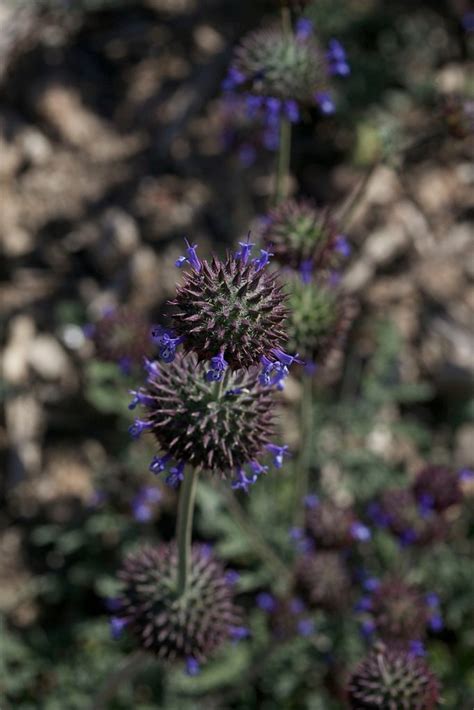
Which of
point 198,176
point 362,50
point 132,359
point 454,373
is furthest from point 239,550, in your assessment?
point 362,50

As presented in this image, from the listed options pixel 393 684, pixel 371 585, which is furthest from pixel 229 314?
pixel 371 585

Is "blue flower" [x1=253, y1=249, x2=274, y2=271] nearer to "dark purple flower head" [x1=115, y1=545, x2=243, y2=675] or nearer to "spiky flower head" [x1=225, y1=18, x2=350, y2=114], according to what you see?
"dark purple flower head" [x1=115, y1=545, x2=243, y2=675]

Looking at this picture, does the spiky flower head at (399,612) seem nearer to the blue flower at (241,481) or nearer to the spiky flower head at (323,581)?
the spiky flower head at (323,581)

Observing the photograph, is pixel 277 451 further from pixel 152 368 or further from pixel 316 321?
pixel 316 321

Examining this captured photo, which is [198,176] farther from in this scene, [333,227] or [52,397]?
[333,227]

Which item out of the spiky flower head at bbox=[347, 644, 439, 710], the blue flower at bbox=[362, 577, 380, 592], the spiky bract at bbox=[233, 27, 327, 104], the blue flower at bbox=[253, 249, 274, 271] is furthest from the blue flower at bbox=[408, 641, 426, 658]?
the spiky bract at bbox=[233, 27, 327, 104]

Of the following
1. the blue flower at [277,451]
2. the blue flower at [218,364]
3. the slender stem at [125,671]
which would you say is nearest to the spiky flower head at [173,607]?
the slender stem at [125,671]
